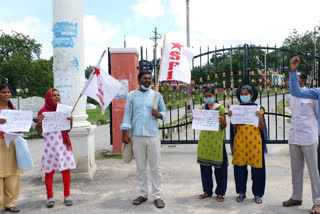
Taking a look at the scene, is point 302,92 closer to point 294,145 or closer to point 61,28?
point 294,145

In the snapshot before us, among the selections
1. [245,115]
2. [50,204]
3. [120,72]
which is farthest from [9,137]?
[120,72]

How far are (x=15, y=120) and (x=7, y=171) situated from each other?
2.18 feet

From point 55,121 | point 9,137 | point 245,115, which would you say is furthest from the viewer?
point 55,121

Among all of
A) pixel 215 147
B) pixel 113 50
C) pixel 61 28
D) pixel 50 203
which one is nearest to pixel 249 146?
pixel 215 147

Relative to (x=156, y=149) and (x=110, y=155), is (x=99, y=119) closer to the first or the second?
(x=110, y=155)

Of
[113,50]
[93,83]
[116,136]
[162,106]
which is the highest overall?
[113,50]

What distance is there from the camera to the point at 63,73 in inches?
204

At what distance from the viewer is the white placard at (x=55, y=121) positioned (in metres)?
3.91

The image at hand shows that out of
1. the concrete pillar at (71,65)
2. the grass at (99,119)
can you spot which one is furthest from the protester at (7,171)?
the grass at (99,119)

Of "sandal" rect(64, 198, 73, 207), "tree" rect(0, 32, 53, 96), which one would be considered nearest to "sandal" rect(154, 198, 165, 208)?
"sandal" rect(64, 198, 73, 207)

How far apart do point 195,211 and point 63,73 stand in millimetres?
3227

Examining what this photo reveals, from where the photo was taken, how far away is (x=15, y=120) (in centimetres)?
376

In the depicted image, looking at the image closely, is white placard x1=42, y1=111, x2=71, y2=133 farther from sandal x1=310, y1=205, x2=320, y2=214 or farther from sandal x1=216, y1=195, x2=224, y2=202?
sandal x1=310, y1=205, x2=320, y2=214

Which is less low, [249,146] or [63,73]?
[63,73]
